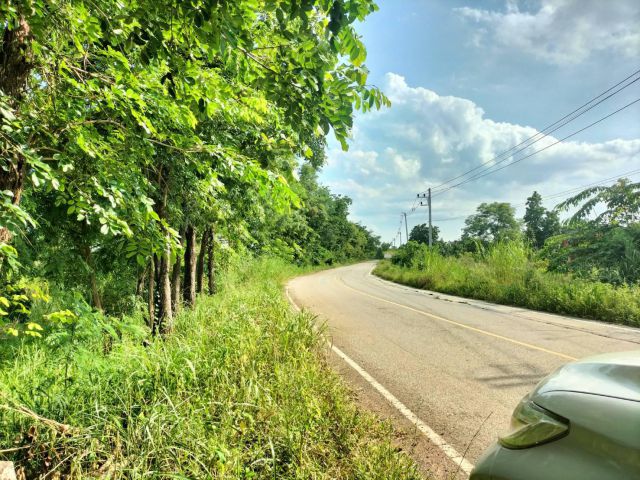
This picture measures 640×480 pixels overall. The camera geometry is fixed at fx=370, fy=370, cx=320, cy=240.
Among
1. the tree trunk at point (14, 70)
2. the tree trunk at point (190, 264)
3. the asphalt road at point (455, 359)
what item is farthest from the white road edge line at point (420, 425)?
the tree trunk at point (190, 264)

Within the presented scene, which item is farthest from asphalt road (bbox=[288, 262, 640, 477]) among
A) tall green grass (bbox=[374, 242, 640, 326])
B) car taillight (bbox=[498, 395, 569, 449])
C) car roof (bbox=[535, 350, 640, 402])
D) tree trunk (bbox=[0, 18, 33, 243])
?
tree trunk (bbox=[0, 18, 33, 243])

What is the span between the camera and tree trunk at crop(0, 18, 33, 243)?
2.95m

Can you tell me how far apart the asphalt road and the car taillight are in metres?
1.95

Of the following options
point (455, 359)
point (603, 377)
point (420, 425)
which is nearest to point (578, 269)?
point (455, 359)

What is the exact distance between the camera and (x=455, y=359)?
659 cm

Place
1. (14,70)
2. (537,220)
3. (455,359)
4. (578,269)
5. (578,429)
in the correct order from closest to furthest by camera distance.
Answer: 1. (578,429)
2. (14,70)
3. (455,359)
4. (578,269)
5. (537,220)

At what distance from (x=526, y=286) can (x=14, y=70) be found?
53.2ft

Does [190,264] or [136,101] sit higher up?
[136,101]

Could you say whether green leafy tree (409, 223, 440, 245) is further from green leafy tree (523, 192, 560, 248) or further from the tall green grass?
the tall green grass

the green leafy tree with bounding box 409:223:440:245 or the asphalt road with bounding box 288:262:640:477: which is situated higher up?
the green leafy tree with bounding box 409:223:440:245

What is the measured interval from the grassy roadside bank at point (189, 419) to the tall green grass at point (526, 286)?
10362mm

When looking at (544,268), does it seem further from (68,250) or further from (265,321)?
(68,250)

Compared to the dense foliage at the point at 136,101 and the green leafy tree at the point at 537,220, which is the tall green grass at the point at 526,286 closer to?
the dense foliage at the point at 136,101

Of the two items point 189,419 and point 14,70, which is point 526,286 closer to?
point 189,419
